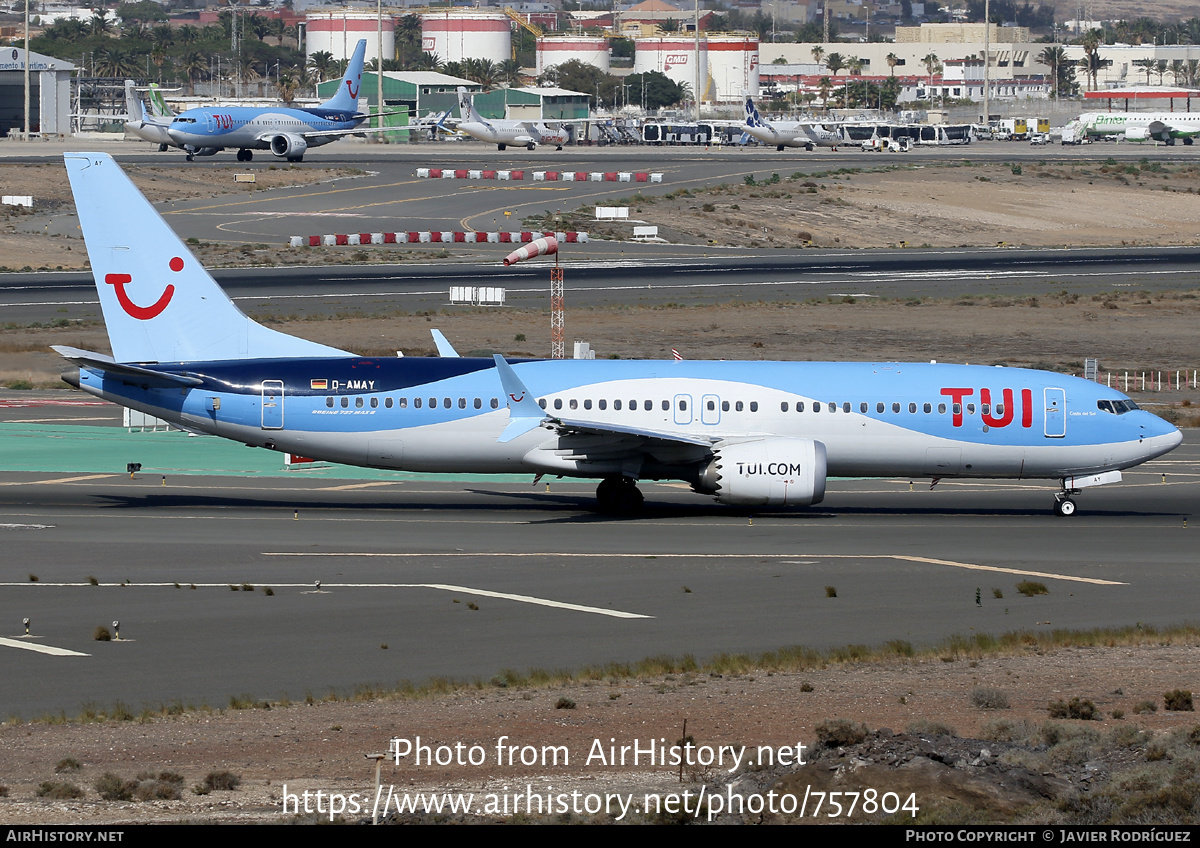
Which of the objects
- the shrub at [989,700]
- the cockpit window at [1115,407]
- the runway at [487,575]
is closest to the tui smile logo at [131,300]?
the runway at [487,575]

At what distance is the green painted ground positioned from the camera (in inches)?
1907

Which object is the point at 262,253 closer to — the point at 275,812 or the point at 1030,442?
the point at 1030,442

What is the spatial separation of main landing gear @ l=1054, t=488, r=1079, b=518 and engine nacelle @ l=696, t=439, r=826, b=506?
25.0 feet

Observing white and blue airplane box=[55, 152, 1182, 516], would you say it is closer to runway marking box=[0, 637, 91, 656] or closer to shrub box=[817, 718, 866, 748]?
runway marking box=[0, 637, 91, 656]

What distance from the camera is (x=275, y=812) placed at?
53.7ft

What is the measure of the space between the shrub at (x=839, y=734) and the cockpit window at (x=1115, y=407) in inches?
1031

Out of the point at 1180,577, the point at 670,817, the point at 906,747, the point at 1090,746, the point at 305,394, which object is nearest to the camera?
the point at 670,817

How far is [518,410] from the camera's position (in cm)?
4028

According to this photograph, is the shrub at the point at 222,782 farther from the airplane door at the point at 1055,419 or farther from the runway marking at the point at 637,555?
the airplane door at the point at 1055,419

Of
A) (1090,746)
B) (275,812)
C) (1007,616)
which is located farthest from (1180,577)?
(275,812)

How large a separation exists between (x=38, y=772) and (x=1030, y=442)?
30669 mm

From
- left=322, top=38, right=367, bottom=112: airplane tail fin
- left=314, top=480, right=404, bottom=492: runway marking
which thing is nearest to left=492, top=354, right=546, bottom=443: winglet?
left=314, top=480, right=404, bottom=492: runway marking

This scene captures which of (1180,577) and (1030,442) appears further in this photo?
(1030,442)

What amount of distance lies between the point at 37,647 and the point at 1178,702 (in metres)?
19.2
